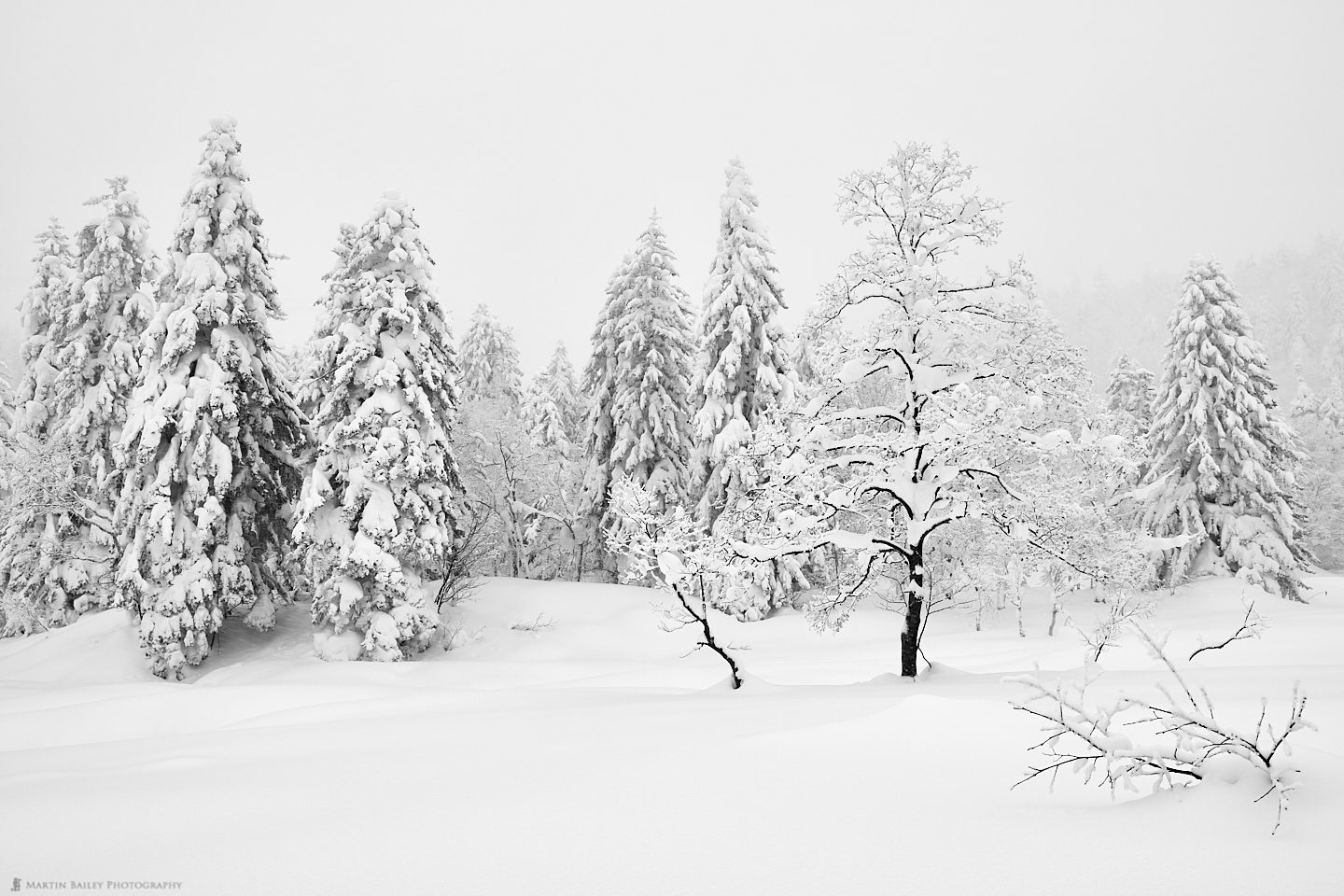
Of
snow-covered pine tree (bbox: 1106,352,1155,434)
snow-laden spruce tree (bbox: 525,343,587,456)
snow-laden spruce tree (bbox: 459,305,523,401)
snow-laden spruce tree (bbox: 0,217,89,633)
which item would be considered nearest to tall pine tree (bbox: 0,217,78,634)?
snow-laden spruce tree (bbox: 0,217,89,633)

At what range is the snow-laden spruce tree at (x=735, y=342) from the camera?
23531mm

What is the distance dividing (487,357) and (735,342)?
61.9 feet

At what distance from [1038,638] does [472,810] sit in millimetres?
20024

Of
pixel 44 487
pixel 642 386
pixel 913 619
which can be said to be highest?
pixel 642 386

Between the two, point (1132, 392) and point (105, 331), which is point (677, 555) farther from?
point (1132, 392)

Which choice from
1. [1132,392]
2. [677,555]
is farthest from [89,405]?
[1132,392]

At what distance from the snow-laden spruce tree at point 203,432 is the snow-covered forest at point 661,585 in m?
0.11

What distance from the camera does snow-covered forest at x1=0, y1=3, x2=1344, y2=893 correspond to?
3795mm

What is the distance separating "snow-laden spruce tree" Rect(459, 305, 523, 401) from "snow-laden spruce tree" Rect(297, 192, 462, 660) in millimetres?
16373

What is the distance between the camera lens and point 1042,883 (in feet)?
10.4

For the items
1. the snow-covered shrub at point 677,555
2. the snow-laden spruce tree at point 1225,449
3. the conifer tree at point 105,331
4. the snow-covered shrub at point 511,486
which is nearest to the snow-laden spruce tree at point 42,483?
the conifer tree at point 105,331

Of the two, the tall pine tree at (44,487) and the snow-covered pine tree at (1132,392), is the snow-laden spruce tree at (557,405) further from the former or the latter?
the snow-covered pine tree at (1132,392)

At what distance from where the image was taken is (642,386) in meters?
26.0

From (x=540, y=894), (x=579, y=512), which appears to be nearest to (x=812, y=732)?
(x=540, y=894)
